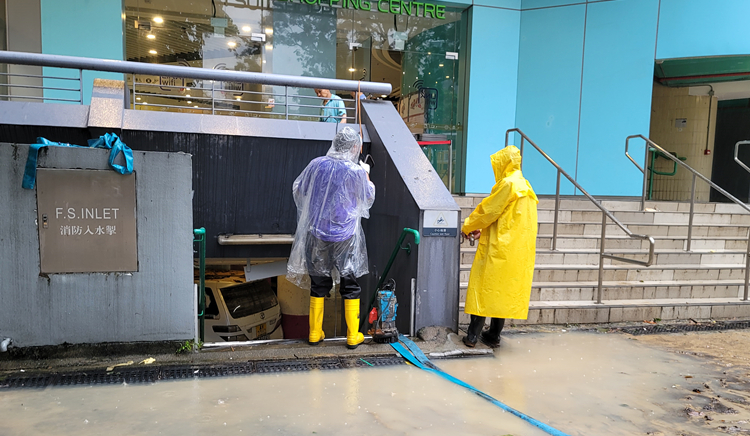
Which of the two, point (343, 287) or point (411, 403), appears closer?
point (411, 403)

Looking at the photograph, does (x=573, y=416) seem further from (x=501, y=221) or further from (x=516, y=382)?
(x=501, y=221)

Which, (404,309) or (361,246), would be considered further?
(404,309)

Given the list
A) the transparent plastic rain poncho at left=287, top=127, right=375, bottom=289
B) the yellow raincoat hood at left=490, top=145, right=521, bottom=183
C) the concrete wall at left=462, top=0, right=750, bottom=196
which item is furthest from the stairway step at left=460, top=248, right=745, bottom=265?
the concrete wall at left=462, top=0, right=750, bottom=196

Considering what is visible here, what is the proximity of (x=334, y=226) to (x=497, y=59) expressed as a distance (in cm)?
731

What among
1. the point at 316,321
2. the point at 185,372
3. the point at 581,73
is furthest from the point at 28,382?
the point at 581,73

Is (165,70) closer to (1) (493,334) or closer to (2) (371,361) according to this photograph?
(2) (371,361)

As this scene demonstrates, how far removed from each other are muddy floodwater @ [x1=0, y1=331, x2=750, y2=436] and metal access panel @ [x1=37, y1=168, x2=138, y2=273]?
34.2 inches

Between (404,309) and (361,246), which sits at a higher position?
(361,246)

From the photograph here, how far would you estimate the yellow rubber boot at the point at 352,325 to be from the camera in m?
4.07

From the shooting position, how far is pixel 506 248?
13.5 ft

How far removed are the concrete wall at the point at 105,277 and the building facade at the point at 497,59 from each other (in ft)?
18.1

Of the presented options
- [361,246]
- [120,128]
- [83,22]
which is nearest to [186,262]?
[361,246]

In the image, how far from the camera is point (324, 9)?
9328 millimetres

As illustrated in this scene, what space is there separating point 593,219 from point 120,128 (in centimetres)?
604
